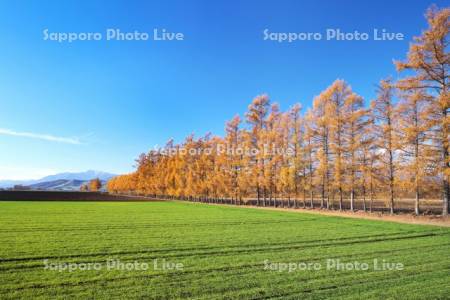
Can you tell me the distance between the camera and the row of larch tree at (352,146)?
22844 mm

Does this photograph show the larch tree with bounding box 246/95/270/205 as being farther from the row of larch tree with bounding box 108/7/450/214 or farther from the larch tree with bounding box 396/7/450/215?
the larch tree with bounding box 396/7/450/215

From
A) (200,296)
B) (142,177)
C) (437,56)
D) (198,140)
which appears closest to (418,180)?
(437,56)

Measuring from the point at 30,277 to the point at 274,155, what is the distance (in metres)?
32.1

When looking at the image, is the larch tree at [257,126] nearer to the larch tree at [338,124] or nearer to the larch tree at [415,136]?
the larch tree at [338,124]

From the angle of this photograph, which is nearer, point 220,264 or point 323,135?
point 220,264

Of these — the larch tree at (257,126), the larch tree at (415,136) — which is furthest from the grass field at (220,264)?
the larch tree at (257,126)

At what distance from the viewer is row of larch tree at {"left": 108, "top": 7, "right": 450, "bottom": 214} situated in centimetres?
2284

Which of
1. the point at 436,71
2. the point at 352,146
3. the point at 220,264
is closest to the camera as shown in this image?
the point at 220,264

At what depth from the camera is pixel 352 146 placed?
1190 inches

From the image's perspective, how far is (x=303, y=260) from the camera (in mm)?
10453

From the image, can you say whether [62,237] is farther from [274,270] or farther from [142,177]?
[142,177]

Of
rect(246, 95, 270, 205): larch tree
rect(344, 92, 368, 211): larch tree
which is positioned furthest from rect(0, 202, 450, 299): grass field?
rect(246, 95, 270, 205): larch tree

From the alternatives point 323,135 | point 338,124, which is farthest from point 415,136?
point 323,135

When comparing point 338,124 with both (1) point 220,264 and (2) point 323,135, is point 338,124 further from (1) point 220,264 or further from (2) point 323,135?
(1) point 220,264
